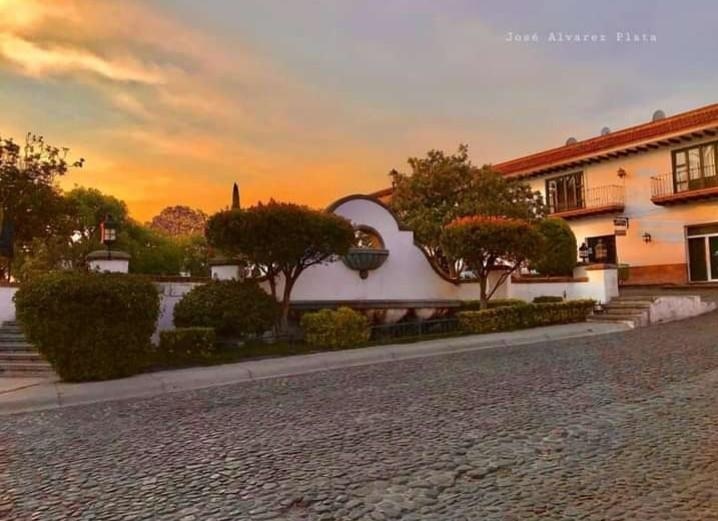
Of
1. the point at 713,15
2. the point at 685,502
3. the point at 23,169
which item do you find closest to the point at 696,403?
the point at 685,502

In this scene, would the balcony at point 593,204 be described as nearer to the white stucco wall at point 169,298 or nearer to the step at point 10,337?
Answer: the white stucco wall at point 169,298

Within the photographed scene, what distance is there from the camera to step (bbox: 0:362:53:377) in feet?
34.4

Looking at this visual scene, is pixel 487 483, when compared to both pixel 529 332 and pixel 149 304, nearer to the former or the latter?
pixel 149 304

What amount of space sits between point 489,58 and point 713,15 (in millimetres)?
5011

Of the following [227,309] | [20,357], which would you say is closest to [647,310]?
[227,309]

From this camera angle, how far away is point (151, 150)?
15.9 m

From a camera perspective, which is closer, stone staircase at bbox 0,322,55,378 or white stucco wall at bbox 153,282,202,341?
stone staircase at bbox 0,322,55,378

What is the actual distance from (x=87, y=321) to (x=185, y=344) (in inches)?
85.2

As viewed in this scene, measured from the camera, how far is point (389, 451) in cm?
500

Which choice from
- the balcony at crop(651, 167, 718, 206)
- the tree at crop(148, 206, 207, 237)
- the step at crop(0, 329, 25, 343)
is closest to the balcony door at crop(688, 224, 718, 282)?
the balcony at crop(651, 167, 718, 206)

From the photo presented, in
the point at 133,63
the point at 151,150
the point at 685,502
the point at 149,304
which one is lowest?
the point at 685,502

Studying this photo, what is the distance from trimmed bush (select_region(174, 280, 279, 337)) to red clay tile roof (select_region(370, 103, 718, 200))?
726 inches

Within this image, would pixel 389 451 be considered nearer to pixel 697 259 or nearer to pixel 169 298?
pixel 169 298

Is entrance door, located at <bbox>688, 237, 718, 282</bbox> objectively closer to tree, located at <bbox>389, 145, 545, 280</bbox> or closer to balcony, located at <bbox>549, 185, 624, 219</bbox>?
balcony, located at <bbox>549, 185, 624, 219</bbox>
